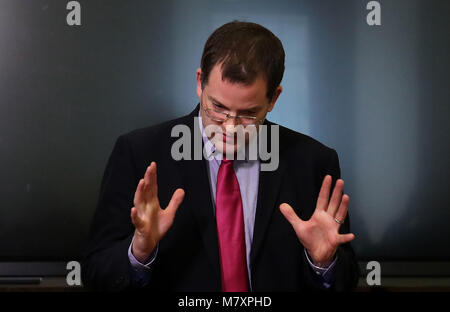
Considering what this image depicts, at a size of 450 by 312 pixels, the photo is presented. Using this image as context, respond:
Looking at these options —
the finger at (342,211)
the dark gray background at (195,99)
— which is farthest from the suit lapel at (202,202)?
the dark gray background at (195,99)

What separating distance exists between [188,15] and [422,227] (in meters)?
1.30

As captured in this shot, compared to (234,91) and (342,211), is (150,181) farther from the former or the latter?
(342,211)

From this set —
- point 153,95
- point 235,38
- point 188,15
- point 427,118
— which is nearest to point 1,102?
point 153,95

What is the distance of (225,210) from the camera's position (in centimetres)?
126

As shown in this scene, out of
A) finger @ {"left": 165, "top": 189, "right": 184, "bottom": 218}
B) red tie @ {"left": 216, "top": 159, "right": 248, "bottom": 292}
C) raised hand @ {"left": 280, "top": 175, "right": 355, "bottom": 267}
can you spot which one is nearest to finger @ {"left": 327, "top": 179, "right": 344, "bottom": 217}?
raised hand @ {"left": 280, "top": 175, "right": 355, "bottom": 267}

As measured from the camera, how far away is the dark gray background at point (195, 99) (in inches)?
77.2

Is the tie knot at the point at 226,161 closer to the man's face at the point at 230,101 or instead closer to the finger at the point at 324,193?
the man's face at the point at 230,101

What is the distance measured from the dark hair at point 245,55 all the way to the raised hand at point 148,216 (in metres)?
0.32

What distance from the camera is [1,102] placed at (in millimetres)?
1952

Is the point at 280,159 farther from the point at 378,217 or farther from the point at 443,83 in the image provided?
the point at 443,83

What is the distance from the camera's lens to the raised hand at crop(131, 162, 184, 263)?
3.50 ft

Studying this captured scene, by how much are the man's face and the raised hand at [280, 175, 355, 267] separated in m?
0.23

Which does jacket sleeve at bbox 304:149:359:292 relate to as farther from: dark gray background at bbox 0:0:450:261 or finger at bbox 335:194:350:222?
dark gray background at bbox 0:0:450:261

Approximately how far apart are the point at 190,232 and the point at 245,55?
1.57 ft
